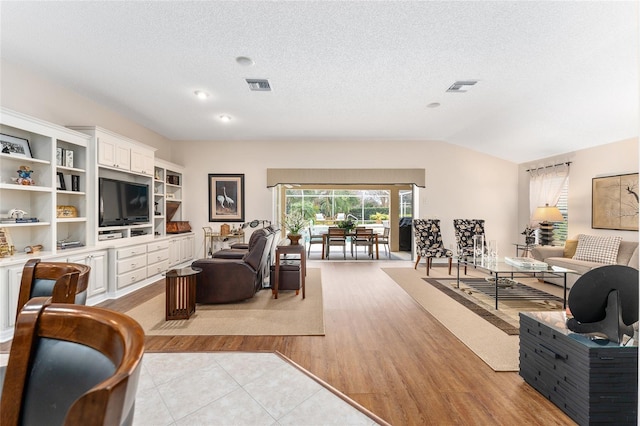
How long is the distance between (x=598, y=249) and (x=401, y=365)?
13.1 feet

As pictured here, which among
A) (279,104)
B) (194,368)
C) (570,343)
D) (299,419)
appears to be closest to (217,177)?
(279,104)

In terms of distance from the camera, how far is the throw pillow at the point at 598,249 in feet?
14.1

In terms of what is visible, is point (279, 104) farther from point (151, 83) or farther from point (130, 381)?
point (130, 381)

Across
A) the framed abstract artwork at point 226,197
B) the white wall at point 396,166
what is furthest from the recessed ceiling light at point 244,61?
the framed abstract artwork at point 226,197

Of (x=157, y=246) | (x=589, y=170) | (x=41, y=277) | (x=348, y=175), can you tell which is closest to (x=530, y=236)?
(x=589, y=170)

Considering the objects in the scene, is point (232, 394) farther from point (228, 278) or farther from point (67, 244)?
point (67, 244)

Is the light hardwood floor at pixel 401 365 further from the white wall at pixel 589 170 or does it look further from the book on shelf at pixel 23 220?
the white wall at pixel 589 170

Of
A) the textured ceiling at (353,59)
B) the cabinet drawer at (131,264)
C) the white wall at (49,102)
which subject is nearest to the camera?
the textured ceiling at (353,59)

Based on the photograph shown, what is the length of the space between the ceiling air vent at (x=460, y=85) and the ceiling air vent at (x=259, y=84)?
2.30m

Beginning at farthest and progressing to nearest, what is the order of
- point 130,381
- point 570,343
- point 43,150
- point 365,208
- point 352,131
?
1. point 365,208
2. point 352,131
3. point 43,150
4. point 570,343
5. point 130,381

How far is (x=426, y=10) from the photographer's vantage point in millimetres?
2412

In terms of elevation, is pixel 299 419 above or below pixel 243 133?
below

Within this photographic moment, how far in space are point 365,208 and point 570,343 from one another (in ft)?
31.1

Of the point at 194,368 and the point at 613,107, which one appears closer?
the point at 194,368
